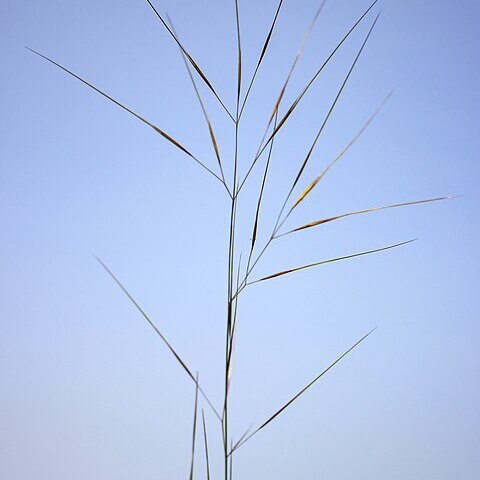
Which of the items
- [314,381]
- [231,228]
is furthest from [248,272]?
[314,381]

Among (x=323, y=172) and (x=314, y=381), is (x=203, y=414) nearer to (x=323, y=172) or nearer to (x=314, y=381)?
(x=314, y=381)

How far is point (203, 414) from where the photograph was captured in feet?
2.95

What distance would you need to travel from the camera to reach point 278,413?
0.88 meters

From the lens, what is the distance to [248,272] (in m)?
0.96

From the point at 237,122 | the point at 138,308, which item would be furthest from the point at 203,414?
the point at 237,122

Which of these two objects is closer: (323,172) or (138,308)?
(138,308)

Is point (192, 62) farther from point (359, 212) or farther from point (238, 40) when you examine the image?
point (359, 212)

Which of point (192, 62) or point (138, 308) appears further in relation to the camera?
point (192, 62)

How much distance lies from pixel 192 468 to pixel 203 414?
0.23 feet

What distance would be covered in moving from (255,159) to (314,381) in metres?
0.32

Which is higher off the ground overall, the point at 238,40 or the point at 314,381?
the point at 238,40

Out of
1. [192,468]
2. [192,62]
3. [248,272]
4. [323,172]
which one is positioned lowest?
[192,468]

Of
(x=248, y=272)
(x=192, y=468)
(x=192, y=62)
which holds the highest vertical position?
(x=192, y=62)

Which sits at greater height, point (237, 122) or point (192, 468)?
point (237, 122)
